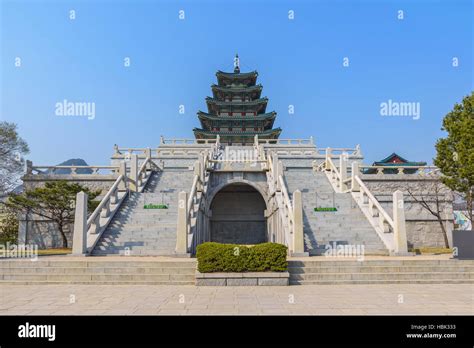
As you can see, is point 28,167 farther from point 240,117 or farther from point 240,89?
point 240,89

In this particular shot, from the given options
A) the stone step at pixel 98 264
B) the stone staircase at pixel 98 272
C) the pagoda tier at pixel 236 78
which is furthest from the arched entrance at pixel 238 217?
the pagoda tier at pixel 236 78

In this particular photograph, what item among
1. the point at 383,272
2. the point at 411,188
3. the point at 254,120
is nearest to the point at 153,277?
the point at 383,272

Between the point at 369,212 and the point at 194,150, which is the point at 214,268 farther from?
the point at 194,150

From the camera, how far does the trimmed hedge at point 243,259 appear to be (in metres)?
9.86

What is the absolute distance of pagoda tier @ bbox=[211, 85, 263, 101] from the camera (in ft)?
166

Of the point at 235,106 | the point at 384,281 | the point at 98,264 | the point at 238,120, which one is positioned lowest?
the point at 384,281

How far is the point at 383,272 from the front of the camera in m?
10.6

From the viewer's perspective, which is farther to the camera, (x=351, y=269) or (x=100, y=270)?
(x=351, y=269)

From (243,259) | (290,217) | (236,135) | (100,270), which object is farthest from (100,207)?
(236,135)

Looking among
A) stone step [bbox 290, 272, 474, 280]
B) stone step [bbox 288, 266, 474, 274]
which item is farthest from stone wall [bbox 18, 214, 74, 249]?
stone step [bbox 290, 272, 474, 280]

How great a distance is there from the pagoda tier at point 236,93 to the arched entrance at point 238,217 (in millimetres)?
26175

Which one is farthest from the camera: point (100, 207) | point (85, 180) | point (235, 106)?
point (235, 106)

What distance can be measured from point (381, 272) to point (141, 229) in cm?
893

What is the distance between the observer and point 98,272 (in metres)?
10.5
